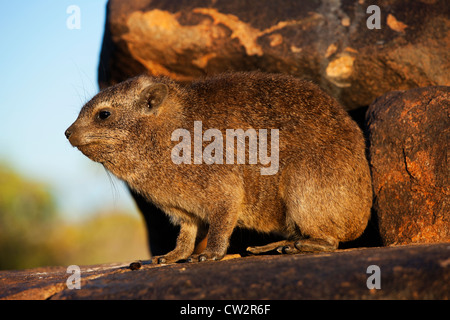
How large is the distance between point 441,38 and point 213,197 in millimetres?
3827

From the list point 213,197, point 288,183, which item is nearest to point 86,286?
point 213,197

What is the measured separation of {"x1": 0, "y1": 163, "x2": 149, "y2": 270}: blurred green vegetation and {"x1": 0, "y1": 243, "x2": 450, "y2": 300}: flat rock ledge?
11378 millimetres

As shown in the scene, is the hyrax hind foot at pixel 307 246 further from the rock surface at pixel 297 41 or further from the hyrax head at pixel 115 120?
the rock surface at pixel 297 41

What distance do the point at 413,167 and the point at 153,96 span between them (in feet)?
9.94

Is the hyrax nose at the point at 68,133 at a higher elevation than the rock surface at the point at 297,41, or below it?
below

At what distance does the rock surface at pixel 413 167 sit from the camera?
18.4ft

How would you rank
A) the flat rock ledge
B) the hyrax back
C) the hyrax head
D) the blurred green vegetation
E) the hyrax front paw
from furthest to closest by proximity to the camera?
the blurred green vegetation
the hyrax head
the hyrax back
the hyrax front paw
the flat rock ledge

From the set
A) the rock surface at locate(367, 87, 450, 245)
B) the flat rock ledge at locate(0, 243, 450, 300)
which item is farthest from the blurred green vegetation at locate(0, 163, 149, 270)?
the rock surface at locate(367, 87, 450, 245)

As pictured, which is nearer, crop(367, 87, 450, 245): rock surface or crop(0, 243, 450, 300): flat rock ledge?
crop(0, 243, 450, 300): flat rock ledge

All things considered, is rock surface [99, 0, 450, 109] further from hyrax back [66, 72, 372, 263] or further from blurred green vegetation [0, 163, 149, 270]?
blurred green vegetation [0, 163, 149, 270]

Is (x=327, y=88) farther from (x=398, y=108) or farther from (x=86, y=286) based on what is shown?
(x=86, y=286)

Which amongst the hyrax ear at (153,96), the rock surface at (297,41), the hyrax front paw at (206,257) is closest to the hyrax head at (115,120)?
the hyrax ear at (153,96)

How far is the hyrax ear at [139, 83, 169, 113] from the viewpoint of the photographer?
19.4 ft

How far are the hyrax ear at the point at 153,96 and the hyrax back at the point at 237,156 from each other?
0.01 metres
